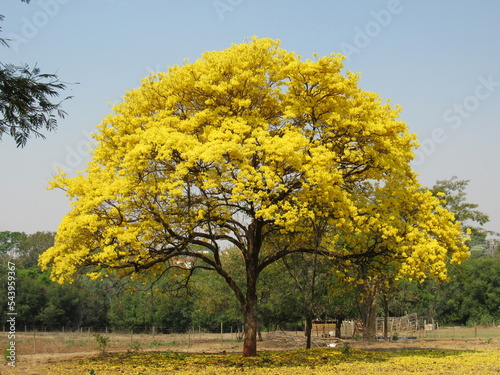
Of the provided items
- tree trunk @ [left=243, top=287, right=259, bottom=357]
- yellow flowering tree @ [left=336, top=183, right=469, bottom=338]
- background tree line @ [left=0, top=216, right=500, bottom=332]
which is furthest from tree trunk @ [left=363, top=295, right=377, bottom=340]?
tree trunk @ [left=243, top=287, right=259, bottom=357]

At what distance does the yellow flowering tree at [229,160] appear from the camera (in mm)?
13336

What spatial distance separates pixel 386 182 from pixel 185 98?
6.72 metres

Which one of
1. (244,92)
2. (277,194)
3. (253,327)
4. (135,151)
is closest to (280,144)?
(277,194)

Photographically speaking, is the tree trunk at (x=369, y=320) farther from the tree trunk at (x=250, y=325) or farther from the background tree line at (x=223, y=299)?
the tree trunk at (x=250, y=325)

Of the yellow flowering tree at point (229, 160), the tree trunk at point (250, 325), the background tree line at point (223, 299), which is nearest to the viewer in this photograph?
the yellow flowering tree at point (229, 160)

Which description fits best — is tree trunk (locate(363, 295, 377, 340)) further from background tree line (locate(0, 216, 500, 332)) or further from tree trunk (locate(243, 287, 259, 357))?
tree trunk (locate(243, 287, 259, 357))

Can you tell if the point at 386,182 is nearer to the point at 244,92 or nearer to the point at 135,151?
the point at 244,92

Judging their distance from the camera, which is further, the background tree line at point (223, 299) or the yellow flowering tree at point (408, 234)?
the background tree line at point (223, 299)

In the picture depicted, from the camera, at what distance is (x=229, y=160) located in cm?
1379

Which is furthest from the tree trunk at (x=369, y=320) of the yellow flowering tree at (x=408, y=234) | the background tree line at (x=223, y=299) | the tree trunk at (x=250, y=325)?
the tree trunk at (x=250, y=325)

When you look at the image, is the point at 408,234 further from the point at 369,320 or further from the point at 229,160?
the point at 369,320

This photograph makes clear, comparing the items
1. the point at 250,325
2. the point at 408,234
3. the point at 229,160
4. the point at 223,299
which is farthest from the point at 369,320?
the point at 229,160

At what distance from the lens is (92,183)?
575 inches

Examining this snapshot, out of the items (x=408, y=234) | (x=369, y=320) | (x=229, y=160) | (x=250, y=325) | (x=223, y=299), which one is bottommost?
(x=369, y=320)
